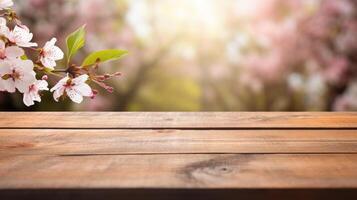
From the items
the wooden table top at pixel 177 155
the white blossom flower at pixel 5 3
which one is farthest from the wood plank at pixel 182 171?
the white blossom flower at pixel 5 3

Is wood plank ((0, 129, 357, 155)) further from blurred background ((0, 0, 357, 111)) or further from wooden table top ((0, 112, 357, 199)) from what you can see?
blurred background ((0, 0, 357, 111))

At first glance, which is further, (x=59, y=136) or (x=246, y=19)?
(x=246, y=19)

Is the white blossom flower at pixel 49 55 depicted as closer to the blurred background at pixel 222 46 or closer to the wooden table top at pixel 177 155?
the wooden table top at pixel 177 155

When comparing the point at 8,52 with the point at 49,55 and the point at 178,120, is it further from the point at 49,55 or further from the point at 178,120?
the point at 178,120

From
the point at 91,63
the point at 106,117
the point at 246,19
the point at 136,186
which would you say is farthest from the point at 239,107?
the point at 136,186

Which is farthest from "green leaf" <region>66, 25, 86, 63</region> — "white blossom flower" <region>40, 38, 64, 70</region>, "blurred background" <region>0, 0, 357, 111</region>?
"blurred background" <region>0, 0, 357, 111</region>

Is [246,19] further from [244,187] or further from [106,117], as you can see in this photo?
[244,187]
